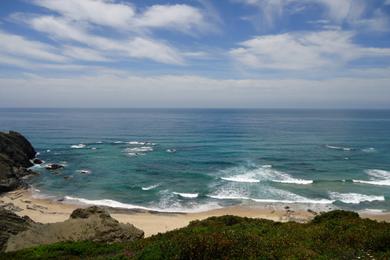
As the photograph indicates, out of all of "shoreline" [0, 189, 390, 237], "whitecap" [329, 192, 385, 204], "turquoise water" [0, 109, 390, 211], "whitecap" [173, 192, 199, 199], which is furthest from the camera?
"whitecap" [173, 192, 199, 199]

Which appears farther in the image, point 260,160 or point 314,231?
point 260,160

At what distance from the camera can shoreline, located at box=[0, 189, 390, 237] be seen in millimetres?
34062

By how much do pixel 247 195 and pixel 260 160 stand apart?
64.6 feet

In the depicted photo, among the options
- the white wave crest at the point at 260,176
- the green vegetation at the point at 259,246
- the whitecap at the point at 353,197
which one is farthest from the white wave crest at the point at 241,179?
the green vegetation at the point at 259,246

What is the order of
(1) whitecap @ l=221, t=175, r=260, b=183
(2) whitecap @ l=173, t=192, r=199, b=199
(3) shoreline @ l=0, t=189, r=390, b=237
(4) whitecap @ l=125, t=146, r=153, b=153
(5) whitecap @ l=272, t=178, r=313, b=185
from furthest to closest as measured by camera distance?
(4) whitecap @ l=125, t=146, r=153, b=153, (1) whitecap @ l=221, t=175, r=260, b=183, (5) whitecap @ l=272, t=178, r=313, b=185, (2) whitecap @ l=173, t=192, r=199, b=199, (3) shoreline @ l=0, t=189, r=390, b=237

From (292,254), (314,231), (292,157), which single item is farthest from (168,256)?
(292,157)

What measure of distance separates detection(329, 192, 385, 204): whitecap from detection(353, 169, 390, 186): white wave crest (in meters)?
5.72

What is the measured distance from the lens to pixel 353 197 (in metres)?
41.2

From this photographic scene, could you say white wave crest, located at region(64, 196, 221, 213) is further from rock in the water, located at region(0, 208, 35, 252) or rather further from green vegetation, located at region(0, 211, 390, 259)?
green vegetation, located at region(0, 211, 390, 259)

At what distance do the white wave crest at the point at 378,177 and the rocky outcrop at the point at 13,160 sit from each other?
46.0 metres

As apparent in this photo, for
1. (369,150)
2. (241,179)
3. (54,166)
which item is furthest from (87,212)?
(369,150)

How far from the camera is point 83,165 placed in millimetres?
58781

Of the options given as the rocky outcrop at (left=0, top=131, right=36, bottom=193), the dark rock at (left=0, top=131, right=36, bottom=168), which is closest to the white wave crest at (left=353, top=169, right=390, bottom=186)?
the rocky outcrop at (left=0, top=131, right=36, bottom=193)

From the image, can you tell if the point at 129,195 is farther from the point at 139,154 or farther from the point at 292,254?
the point at 292,254
